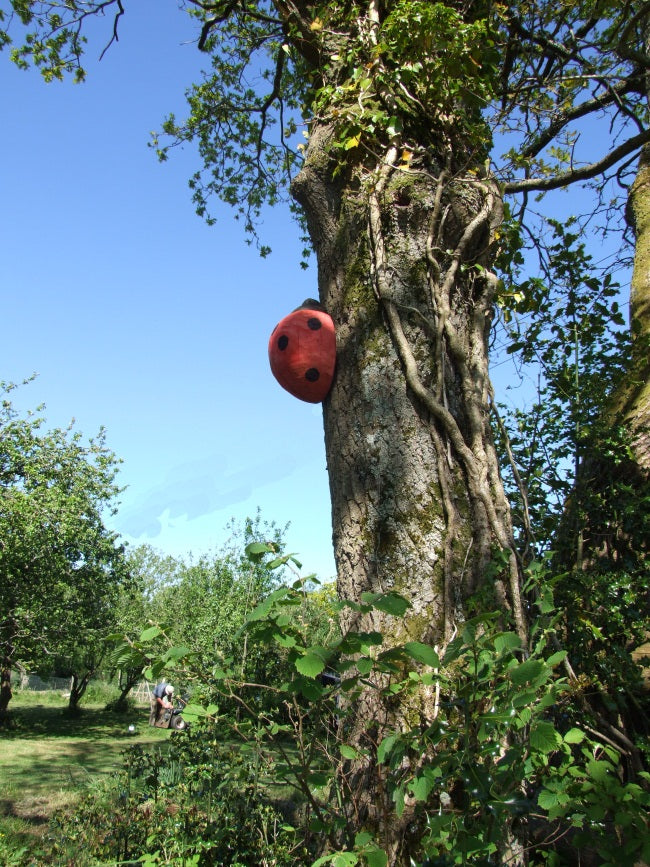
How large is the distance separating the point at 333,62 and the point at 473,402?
2.20m

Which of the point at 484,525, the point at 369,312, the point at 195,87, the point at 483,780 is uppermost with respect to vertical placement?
the point at 195,87

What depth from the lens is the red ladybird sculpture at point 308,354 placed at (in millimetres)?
2742

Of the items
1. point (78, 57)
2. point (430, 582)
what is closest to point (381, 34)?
point (430, 582)

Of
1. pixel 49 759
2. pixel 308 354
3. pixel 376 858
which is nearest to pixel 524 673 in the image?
pixel 376 858

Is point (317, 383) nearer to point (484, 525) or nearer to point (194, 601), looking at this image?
point (484, 525)

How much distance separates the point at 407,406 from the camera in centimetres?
244

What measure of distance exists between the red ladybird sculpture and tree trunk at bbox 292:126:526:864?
7 centimetres

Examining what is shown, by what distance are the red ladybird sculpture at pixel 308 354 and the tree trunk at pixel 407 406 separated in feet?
0.21

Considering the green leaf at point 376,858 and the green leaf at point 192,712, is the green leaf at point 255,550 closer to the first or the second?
the green leaf at point 192,712

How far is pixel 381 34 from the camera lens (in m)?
2.99

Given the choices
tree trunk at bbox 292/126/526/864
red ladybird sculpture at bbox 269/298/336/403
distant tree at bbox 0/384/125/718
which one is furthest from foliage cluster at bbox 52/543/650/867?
distant tree at bbox 0/384/125/718

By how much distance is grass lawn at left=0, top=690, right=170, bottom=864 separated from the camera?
17.7ft

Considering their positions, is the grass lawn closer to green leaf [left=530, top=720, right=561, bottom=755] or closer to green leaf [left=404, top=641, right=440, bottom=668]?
green leaf [left=404, top=641, right=440, bottom=668]

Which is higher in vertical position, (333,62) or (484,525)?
(333,62)
